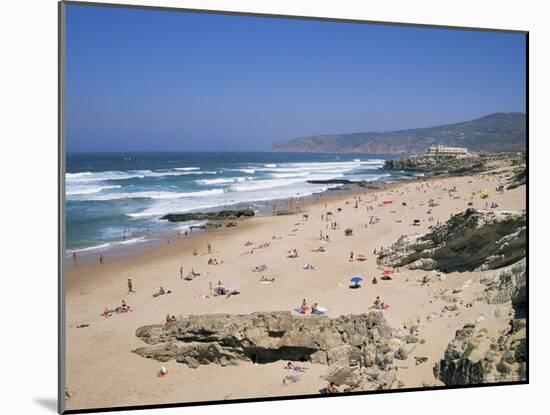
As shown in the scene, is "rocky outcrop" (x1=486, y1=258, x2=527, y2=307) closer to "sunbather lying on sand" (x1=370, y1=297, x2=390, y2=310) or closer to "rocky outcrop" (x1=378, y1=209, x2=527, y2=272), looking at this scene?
"rocky outcrop" (x1=378, y1=209, x2=527, y2=272)

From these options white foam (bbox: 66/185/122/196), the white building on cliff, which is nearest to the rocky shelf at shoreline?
the white building on cliff

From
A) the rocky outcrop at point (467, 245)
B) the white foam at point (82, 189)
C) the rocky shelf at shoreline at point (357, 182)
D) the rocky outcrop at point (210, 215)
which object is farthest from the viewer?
the rocky shelf at shoreline at point (357, 182)

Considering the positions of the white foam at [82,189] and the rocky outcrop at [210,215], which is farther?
the rocky outcrop at [210,215]

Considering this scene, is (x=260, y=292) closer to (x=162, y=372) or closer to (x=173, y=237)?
(x=173, y=237)

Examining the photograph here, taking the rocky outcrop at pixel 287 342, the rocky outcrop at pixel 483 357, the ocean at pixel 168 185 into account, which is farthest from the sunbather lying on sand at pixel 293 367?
the ocean at pixel 168 185

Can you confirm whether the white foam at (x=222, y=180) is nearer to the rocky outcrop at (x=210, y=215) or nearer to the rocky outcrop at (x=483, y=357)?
the rocky outcrop at (x=210, y=215)

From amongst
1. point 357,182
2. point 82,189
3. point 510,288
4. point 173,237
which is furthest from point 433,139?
point 82,189

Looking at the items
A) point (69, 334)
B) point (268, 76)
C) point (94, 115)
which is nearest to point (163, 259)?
point (69, 334)
